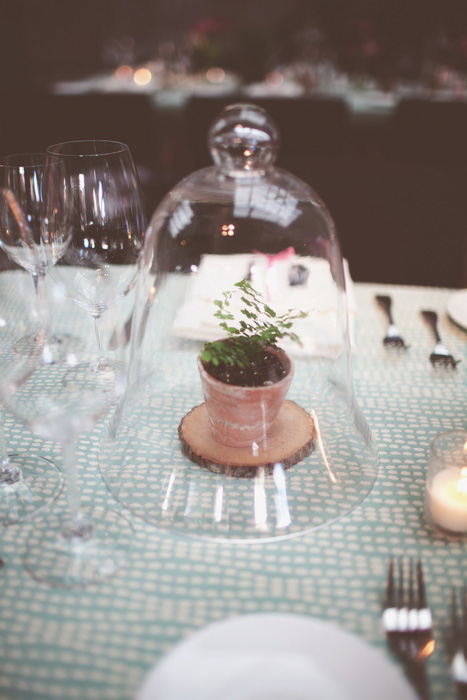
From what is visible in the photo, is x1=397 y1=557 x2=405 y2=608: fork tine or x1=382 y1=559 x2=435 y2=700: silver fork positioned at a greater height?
x1=382 y1=559 x2=435 y2=700: silver fork

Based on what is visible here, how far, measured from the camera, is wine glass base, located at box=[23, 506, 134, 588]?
2.04 feet

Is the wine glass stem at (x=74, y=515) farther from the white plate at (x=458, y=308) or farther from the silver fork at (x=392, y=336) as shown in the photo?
the white plate at (x=458, y=308)

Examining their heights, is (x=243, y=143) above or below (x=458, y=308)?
above

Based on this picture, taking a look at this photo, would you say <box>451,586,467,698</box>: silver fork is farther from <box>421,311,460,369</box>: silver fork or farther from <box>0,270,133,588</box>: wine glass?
<box>421,311,460,369</box>: silver fork

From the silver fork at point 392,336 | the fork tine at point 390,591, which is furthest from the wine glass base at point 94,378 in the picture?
the silver fork at point 392,336

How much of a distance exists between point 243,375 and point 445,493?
0.27 meters

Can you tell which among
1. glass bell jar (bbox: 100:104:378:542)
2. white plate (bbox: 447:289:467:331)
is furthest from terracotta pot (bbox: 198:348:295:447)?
white plate (bbox: 447:289:467:331)

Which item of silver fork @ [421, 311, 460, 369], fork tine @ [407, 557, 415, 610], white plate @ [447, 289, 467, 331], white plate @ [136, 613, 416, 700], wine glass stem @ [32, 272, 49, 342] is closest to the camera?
white plate @ [136, 613, 416, 700]

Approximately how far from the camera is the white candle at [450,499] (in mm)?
672

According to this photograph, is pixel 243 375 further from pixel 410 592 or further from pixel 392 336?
pixel 392 336

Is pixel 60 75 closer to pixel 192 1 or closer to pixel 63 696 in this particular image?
pixel 192 1

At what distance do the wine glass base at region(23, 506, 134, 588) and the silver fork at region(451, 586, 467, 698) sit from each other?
330 millimetres

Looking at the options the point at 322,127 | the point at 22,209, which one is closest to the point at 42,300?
the point at 22,209

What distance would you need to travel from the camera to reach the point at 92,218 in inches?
32.2
